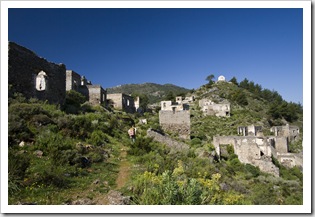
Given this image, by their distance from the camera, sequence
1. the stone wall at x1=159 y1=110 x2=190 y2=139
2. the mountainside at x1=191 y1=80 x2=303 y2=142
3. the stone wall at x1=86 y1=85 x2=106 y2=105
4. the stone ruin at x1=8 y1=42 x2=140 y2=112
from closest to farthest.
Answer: the stone ruin at x1=8 y1=42 x2=140 y2=112 → the stone wall at x1=159 y1=110 x2=190 y2=139 → the stone wall at x1=86 y1=85 x2=106 y2=105 → the mountainside at x1=191 y1=80 x2=303 y2=142

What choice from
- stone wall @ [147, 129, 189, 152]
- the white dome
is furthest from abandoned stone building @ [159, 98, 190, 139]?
the white dome

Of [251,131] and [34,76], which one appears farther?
[251,131]

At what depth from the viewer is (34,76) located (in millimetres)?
11281

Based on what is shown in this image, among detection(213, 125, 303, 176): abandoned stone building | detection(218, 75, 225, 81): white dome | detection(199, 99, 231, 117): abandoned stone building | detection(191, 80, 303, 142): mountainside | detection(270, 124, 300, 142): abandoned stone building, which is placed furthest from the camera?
detection(218, 75, 225, 81): white dome

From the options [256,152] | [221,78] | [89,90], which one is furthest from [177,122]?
[221,78]

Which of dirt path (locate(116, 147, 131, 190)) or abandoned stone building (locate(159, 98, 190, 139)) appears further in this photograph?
abandoned stone building (locate(159, 98, 190, 139))

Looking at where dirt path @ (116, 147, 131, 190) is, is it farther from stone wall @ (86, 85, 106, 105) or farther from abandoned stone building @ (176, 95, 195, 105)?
abandoned stone building @ (176, 95, 195, 105)

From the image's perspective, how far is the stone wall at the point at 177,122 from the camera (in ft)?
51.5

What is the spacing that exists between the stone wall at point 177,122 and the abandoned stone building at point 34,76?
18.9 feet

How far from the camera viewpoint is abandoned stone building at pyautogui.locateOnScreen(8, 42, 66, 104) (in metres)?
10.2

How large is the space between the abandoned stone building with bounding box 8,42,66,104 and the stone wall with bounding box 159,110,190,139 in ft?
18.9

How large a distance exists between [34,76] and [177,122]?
8027 millimetres

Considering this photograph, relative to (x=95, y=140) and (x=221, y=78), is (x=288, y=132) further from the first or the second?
(x=221, y=78)

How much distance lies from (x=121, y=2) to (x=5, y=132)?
12.9 ft
